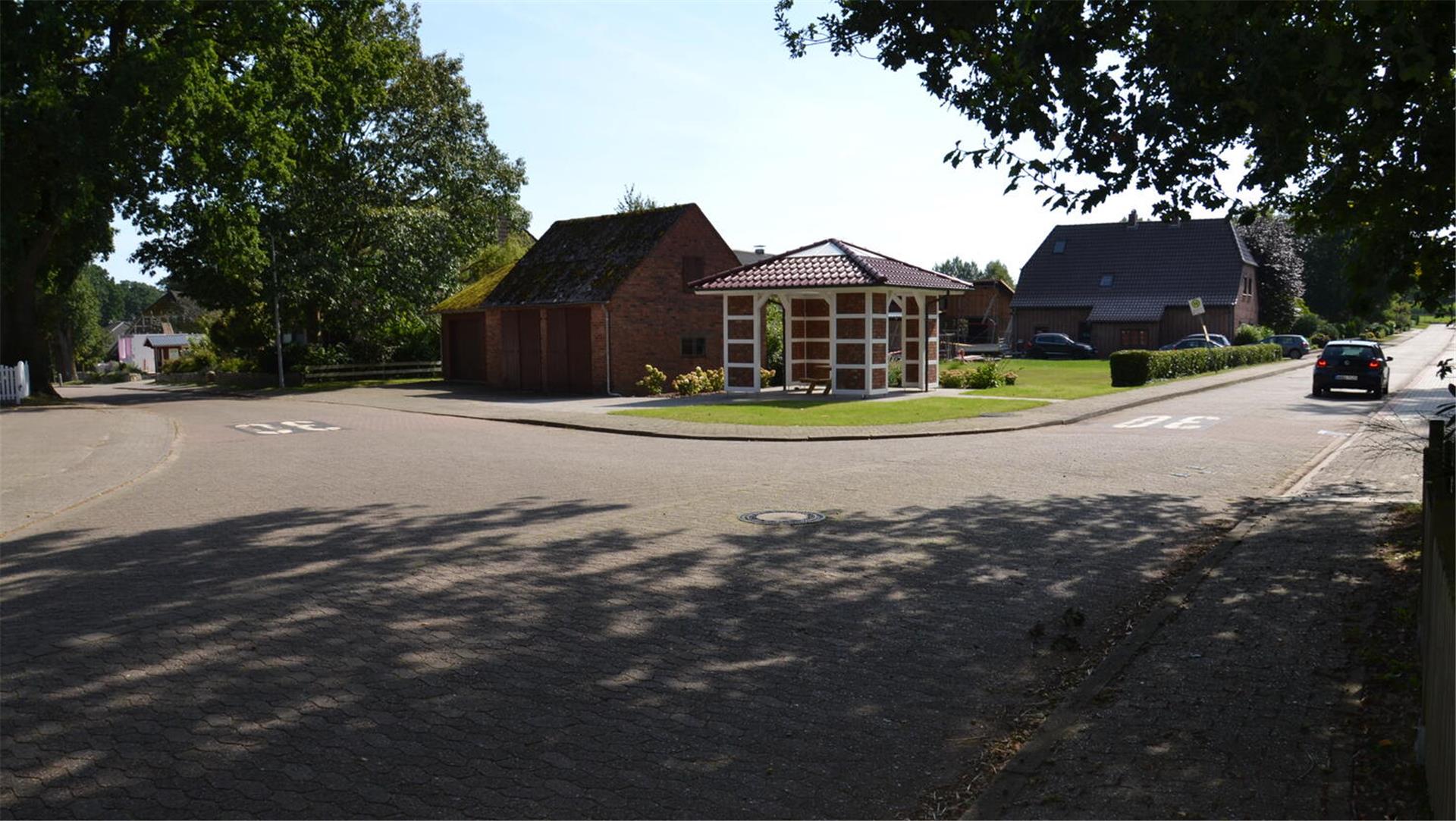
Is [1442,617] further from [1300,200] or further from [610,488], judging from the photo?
[610,488]

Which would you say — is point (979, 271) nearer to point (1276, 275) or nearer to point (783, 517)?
point (1276, 275)

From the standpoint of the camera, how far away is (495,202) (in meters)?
51.8

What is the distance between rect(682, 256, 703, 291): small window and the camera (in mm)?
34875

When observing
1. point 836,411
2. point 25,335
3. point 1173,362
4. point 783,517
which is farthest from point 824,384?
point 25,335

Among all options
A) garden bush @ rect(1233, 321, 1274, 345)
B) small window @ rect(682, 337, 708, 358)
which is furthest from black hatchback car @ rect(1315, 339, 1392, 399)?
garden bush @ rect(1233, 321, 1274, 345)

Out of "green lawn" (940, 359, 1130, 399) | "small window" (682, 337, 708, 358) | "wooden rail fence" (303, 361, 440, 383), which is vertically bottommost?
"green lawn" (940, 359, 1130, 399)

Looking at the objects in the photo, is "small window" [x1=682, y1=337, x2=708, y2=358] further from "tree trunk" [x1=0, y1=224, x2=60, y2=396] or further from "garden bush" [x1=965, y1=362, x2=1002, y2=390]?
"tree trunk" [x1=0, y1=224, x2=60, y2=396]

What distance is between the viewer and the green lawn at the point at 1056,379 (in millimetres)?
30344

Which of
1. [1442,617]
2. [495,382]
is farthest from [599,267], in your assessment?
[1442,617]

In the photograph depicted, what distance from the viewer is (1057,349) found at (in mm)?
59562

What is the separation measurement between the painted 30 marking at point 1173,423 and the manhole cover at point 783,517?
12.5 m

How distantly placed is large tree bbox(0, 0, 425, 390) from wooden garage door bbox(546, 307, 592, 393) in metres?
10.3

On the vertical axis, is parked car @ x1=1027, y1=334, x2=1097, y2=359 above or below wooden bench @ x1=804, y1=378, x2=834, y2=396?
above

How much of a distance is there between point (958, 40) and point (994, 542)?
14.4 feet
